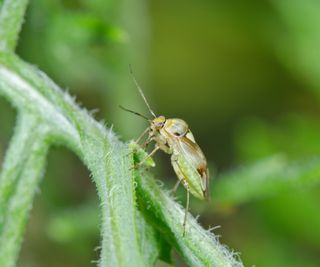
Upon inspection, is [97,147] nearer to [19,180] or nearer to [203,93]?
[19,180]

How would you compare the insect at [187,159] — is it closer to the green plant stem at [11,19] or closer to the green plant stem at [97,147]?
the green plant stem at [97,147]

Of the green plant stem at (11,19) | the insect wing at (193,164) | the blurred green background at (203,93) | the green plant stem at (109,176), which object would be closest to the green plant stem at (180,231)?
the green plant stem at (109,176)

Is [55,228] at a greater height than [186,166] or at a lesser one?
greater

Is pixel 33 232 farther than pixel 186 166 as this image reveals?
Yes

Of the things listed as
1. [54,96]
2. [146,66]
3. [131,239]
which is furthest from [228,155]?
[131,239]

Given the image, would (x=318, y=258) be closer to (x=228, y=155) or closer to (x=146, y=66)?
(x=228, y=155)

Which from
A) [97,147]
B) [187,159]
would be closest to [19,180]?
[97,147]

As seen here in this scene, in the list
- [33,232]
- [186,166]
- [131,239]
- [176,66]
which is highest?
[176,66]

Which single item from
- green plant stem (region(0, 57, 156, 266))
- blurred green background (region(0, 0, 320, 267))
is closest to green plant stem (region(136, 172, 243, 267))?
green plant stem (region(0, 57, 156, 266))
